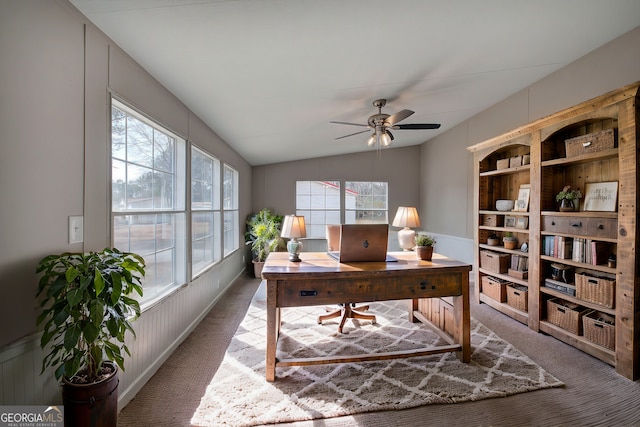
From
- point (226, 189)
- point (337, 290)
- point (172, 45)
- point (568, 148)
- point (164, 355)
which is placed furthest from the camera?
point (226, 189)

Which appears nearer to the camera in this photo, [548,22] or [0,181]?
[0,181]

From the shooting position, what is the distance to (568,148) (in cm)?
282

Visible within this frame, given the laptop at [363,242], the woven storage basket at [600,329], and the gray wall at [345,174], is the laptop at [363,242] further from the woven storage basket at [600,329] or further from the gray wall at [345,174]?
the gray wall at [345,174]

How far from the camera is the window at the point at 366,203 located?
659 centimetres

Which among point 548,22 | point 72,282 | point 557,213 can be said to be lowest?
point 72,282

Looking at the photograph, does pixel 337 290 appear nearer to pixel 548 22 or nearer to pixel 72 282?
pixel 72 282

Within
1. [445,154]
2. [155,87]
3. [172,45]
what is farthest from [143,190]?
[445,154]

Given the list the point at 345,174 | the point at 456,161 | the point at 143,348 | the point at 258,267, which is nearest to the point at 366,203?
the point at 345,174

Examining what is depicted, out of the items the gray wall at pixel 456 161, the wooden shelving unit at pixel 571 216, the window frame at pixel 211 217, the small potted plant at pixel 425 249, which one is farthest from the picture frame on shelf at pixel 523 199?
the window frame at pixel 211 217

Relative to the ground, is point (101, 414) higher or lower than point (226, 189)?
lower

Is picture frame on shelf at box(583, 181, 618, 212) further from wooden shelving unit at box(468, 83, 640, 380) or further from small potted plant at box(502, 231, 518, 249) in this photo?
small potted plant at box(502, 231, 518, 249)

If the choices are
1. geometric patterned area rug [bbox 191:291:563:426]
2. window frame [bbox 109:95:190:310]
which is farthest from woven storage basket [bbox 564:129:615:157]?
window frame [bbox 109:95:190:310]

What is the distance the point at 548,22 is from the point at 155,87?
318cm

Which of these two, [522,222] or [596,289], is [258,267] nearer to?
[522,222]
